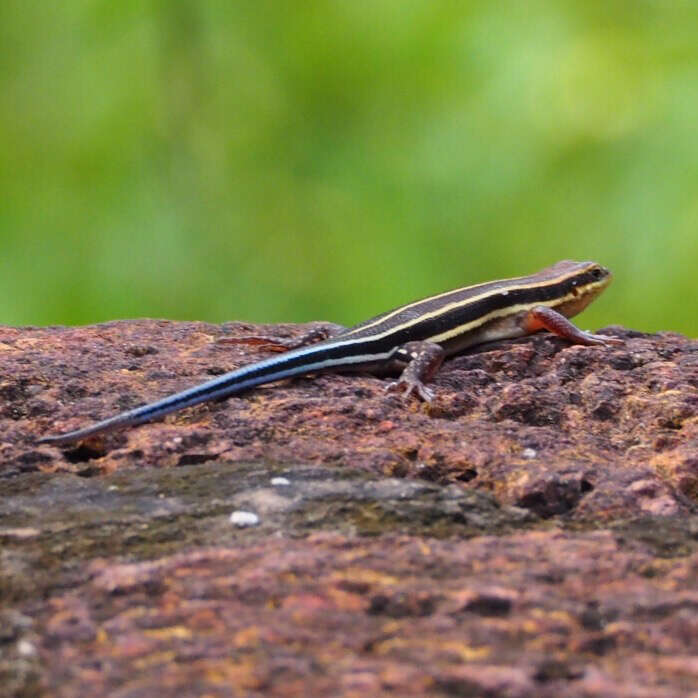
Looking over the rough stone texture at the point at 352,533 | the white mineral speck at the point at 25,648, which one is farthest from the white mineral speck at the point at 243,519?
the white mineral speck at the point at 25,648

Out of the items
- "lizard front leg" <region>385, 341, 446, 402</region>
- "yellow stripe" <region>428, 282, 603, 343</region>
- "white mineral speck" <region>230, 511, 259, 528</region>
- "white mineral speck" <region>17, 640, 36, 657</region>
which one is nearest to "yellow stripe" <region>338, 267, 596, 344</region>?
"yellow stripe" <region>428, 282, 603, 343</region>

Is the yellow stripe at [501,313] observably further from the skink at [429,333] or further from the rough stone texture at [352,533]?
the rough stone texture at [352,533]

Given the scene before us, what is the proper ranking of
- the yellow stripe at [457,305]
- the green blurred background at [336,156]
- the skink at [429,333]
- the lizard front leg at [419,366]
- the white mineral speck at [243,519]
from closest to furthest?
1. the white mineral speck at [243,519]
2. the skink at [429,333]
3. the lizard front leg at [419,366]
4. the yellow stripe at [457,305]
5. the green blurred background at [336,156]

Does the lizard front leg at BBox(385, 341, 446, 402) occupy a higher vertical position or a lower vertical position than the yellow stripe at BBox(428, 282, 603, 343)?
lower

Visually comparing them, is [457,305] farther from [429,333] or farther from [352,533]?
[352,533]

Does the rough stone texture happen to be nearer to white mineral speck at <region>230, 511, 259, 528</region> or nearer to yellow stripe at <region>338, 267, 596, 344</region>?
white mineral speck at <region>230, 511, 259, 528</region>

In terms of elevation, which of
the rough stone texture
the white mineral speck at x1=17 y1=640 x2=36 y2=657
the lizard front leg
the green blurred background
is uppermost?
the green blurred background
